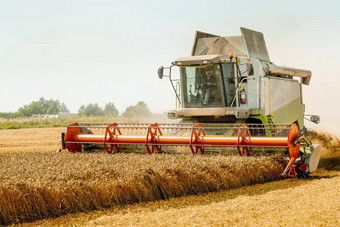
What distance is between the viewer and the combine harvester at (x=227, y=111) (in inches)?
311

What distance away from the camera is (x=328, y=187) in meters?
6.64

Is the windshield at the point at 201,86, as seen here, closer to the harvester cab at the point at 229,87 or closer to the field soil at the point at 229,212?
the harvester cab at the point at 229,87

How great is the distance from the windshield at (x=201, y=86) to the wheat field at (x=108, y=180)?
102 inches

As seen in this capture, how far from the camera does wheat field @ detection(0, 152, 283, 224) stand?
4914mm

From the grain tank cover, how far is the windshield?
43.0 inches

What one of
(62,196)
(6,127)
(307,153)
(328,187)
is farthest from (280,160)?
(6,127)

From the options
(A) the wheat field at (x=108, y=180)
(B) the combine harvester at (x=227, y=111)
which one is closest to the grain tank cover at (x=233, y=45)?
(B) the combine harvester at (x=227, y=111)

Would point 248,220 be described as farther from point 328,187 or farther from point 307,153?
point 307,153

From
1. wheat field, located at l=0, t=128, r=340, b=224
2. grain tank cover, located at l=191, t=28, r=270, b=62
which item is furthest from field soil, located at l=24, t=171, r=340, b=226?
grain tank cover, located at l=191, t=28, r=270, b=62

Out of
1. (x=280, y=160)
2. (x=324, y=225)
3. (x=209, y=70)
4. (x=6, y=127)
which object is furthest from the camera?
(x=6, y=127)

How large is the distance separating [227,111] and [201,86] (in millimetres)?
913

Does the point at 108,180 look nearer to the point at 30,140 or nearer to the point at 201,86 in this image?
the point at 201,86

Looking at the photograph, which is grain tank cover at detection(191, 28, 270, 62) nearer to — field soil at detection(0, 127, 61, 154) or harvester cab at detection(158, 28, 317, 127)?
harvester cab at detection(158, 28, 317, 127)

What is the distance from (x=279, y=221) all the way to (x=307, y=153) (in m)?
3.39
